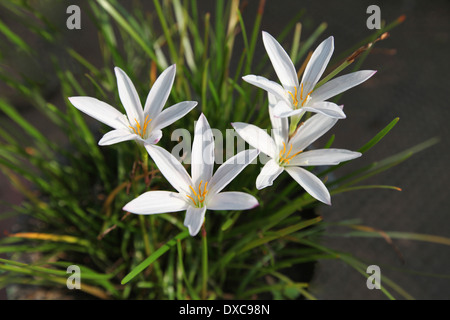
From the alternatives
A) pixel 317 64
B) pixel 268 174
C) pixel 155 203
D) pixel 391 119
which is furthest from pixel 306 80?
pixel 391 119

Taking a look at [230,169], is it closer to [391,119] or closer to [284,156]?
[284,156]

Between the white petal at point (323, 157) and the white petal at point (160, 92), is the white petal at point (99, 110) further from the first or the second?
the white petal at point (323, 157)

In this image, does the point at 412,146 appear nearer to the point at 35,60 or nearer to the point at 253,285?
the point at 253,285

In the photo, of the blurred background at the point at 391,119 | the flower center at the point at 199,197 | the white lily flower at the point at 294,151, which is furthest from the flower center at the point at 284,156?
the blurred background at the point at 391,119

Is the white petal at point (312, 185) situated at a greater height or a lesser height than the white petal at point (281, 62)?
lesser

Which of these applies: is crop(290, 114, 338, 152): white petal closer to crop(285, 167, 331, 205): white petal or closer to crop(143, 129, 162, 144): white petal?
crop(285, 167, 331, 205): white petal

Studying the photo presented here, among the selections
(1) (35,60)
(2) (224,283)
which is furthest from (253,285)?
(1) (35,60)
